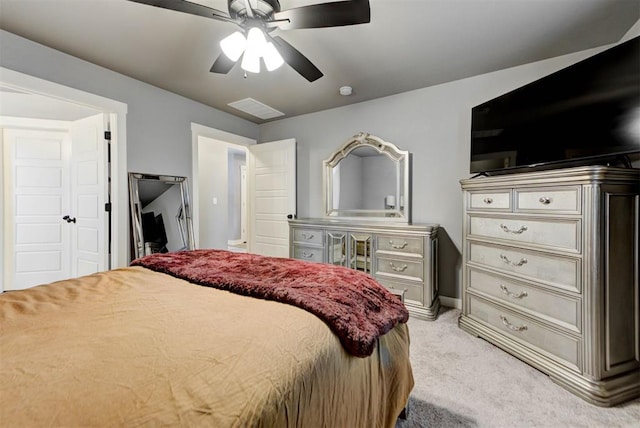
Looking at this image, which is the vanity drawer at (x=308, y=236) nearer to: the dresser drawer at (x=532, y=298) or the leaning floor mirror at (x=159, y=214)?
the leaning floor mirror at (x=159, y=214)

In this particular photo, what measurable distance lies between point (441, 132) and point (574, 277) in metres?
1.91

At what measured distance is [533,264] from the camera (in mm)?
1944

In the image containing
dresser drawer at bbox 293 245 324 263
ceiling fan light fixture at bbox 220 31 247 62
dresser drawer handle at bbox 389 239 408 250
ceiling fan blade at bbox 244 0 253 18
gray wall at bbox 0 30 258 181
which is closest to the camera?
ceiling fan blade at bbox 244 0 253 18

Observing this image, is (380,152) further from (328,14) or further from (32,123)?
(32,123)

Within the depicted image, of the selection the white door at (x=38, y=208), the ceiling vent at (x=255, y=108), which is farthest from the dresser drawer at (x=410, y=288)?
the white door at (x=38, y=208)

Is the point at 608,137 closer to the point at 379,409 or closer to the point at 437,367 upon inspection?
the point at 437,367

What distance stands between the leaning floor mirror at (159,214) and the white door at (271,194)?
44.0 inches

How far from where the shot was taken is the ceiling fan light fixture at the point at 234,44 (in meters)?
1.81

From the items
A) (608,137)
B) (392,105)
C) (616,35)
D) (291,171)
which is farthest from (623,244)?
(291,171)

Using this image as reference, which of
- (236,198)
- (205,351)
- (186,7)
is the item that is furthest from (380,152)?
(236,198)

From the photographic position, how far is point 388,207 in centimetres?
338

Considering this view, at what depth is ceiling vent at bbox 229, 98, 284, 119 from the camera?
3.62m

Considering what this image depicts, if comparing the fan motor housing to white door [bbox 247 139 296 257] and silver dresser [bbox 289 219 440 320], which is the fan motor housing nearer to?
silver dresser [bbox 289 219 440 320]

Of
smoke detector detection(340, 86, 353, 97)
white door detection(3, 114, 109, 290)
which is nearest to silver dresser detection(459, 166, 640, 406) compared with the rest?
smoke detector detection(340, 86, 353, 97)
